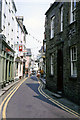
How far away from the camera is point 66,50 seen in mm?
11594

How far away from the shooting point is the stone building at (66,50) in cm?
980

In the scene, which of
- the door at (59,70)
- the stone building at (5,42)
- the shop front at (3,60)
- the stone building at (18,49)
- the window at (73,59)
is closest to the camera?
the window at (73,59)

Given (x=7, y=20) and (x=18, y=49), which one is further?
(x=18, y=49)

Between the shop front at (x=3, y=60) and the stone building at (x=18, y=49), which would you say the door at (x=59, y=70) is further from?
the stone building at (x=18, y=49)

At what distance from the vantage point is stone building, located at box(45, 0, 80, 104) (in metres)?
9.80

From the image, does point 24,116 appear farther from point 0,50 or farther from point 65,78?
point 0,50

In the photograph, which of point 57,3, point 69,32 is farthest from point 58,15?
point 69,32

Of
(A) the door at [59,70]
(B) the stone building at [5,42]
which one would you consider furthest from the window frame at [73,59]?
(B) the stone building at [5,42]

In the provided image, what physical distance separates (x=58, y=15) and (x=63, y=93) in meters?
7.32

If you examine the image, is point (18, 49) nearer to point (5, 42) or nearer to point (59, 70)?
point (5, 42)

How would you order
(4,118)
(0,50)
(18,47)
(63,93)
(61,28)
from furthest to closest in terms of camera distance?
(18,47) < (0,50) < (61,28) < (63,93) < (4,118)

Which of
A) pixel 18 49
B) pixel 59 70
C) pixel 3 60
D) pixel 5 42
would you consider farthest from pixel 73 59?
→ pixel 18 49

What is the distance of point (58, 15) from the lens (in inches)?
546

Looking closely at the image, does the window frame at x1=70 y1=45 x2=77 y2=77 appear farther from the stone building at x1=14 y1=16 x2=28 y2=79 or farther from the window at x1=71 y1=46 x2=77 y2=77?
the stone building at x1=14 y1=16 x2=28 y2=79
